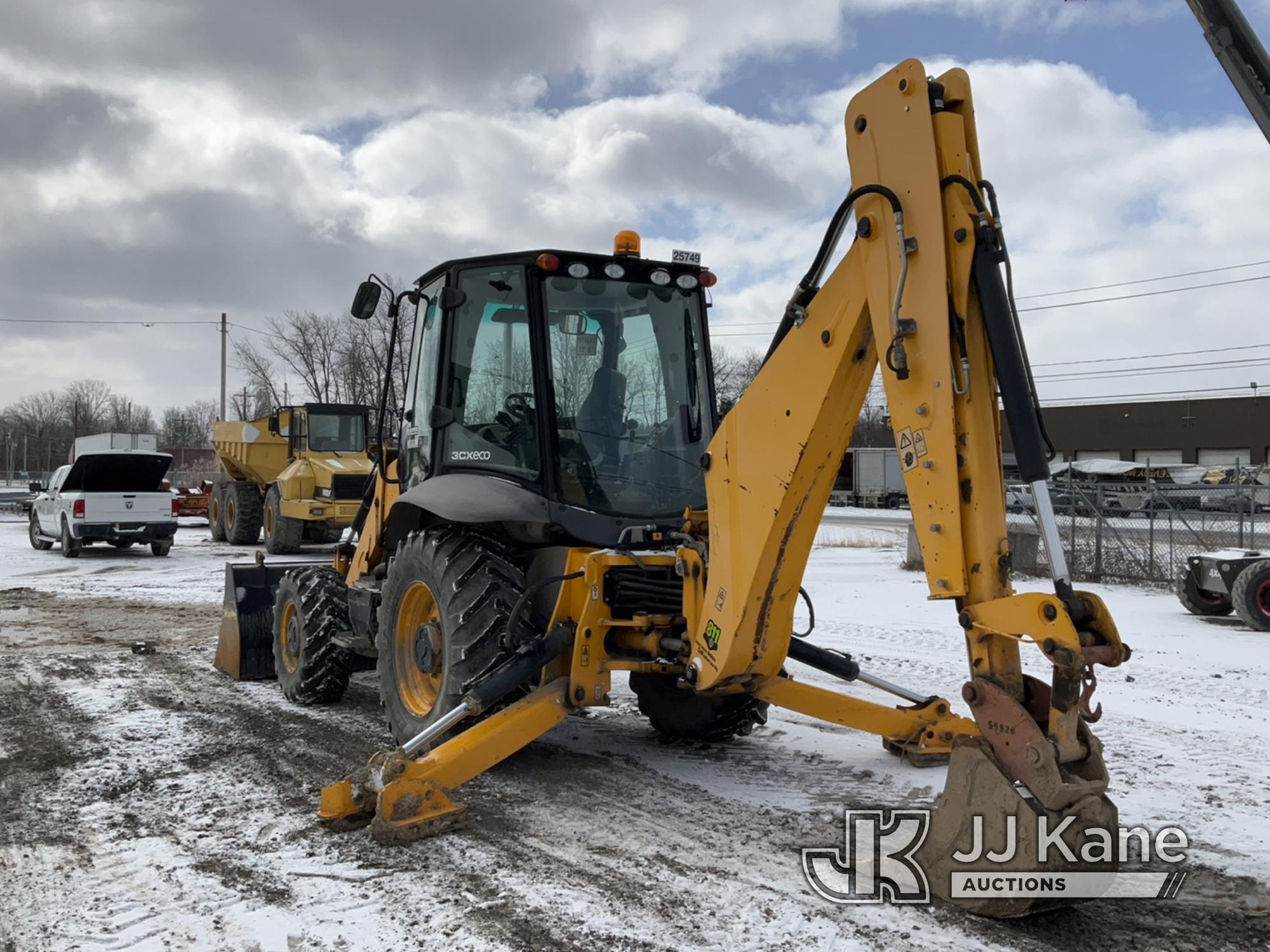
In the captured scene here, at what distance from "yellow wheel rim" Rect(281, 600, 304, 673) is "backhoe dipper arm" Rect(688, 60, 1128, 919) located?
13.7 feet

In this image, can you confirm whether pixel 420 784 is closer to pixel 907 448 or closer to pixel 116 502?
pixel 907 448

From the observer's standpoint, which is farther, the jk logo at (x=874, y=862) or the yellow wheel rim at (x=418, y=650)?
the yellow wheel rim at (x=418, y=650)

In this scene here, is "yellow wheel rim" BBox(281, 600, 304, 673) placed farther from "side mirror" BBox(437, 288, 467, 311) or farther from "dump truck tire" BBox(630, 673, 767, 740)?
"side mirror" BBox(437, 288, 467, 311)

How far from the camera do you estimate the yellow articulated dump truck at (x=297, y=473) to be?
1872 centimetres

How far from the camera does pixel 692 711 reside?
593cm

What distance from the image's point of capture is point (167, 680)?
8023 mm

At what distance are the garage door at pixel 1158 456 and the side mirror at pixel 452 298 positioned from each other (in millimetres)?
52499

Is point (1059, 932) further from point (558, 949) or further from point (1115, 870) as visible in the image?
point (558, 949)

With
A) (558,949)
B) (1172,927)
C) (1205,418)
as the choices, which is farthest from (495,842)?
(1205,418)

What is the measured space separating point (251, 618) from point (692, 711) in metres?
3.89

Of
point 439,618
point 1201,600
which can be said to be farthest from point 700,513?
point 1201,600

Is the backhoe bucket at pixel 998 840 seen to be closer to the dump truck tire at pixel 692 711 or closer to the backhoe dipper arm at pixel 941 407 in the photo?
the backhoe dipper arm at pixel 941 407

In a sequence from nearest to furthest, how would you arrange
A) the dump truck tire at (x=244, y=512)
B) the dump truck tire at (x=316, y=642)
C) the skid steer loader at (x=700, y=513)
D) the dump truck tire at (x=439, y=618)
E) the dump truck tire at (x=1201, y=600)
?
1. the skid steer loader at (x=700, y=513)
2. the dump truck tire at (x=439, y=618)
3. the dump truck tire at (x=316, y=642)
4. the dump truck tire at (x=1201, y=600)
5. the dump truck tire at (x=244, y=512)

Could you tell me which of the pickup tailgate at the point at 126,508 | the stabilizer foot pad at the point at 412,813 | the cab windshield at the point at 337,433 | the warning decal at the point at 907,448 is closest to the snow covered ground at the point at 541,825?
the stabilizer foot pad at the point at 412,813
